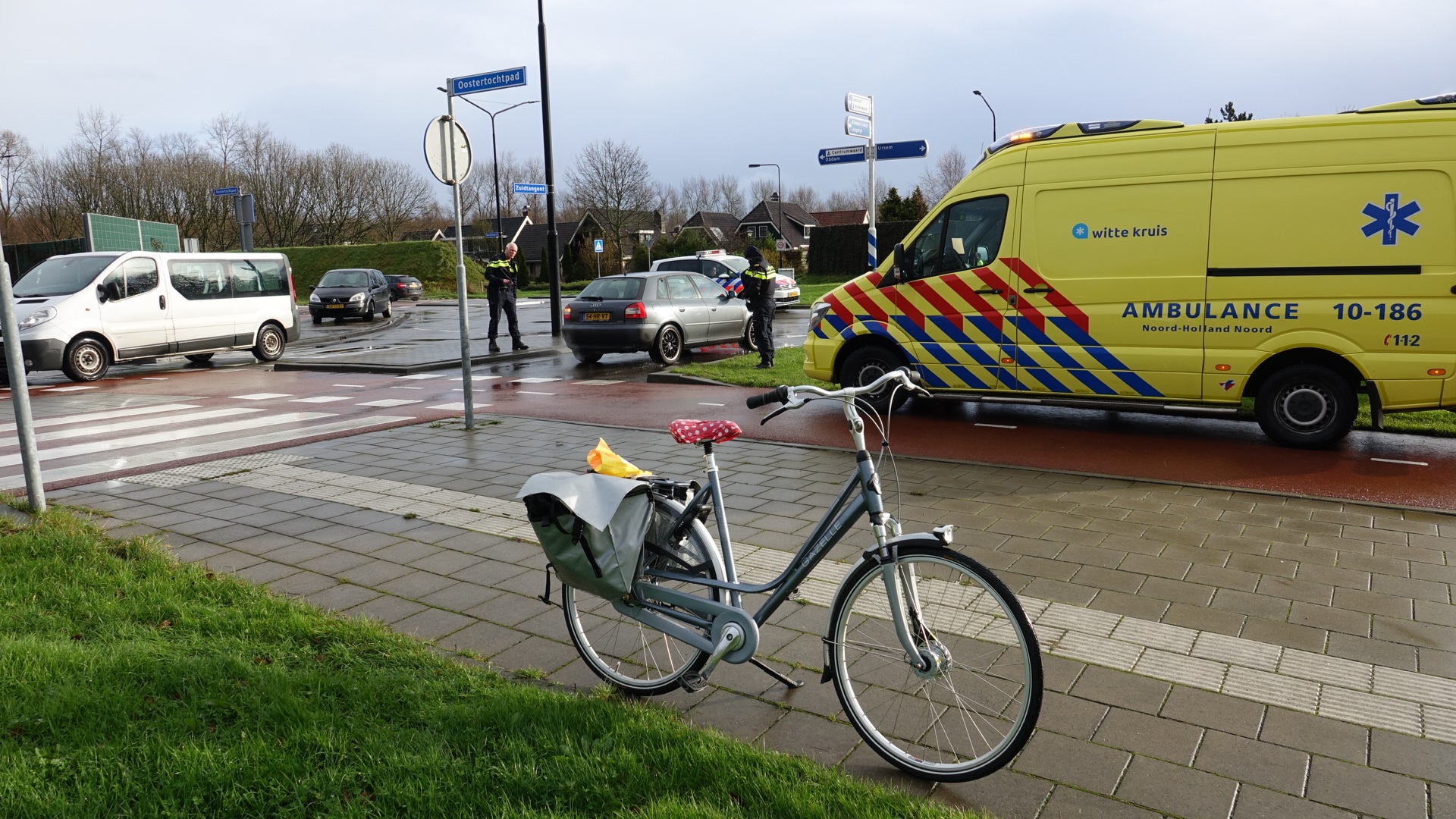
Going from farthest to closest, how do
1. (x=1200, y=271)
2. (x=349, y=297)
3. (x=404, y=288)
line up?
(x=404, y=288), (x=349, y=297), (x=1200, y=271)

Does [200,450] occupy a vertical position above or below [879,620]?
below

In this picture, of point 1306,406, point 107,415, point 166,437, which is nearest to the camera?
point 1306,406

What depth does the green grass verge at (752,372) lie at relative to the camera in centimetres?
1241

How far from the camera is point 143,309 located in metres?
15.7

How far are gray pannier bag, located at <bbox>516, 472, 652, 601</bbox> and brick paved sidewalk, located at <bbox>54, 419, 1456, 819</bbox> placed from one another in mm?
593

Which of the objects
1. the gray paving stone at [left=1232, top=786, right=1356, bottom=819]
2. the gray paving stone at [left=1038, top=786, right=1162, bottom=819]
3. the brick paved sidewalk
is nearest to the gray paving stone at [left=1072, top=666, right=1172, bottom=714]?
the brick paved sidewalk

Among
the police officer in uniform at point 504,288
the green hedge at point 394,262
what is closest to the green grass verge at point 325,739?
the police officer in uniform at point 504,288

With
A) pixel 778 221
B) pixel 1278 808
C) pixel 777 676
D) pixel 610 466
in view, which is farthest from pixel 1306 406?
pixel 778 221

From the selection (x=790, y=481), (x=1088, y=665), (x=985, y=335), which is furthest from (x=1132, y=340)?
(x=1088, y=665)

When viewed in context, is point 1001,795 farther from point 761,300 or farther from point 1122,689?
point 761,300

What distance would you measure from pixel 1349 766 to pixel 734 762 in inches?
73.7

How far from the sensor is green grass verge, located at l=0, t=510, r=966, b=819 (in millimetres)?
2729

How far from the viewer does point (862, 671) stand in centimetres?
319

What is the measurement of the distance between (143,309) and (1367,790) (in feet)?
56.4
